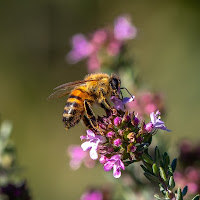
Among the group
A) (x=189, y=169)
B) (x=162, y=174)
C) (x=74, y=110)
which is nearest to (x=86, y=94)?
(x=74, y=110)

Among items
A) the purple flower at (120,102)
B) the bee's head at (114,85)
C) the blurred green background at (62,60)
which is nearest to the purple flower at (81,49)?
the bee's head at (114,85)

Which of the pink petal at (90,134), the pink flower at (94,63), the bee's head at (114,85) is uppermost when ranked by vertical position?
the pink flower at (94,63)

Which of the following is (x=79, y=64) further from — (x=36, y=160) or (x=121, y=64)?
(x=121, y=64)

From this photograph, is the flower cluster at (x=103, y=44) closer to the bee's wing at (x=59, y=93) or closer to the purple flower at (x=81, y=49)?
the purple flower at (x=81, y=49)

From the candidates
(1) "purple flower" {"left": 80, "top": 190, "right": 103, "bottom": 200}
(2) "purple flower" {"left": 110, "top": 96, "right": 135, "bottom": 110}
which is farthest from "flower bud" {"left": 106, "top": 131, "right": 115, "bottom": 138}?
(1) "purple flower" {"left": 80, "top": 190, "right": 103, "bottom": 200}

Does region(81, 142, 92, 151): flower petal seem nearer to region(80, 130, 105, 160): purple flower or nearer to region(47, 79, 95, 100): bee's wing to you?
region(80, 130, 105, 160): purple flower

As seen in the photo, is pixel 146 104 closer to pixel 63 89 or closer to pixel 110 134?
pixel 63 89

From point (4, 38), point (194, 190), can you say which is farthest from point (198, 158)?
point (4, 38)
